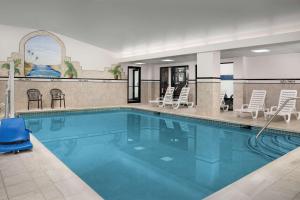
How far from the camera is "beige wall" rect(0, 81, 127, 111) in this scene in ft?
31.9

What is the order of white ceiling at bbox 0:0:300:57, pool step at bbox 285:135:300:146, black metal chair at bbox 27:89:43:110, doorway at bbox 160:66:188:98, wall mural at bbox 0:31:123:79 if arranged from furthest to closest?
1. doorway at bbox 160:66:188:98
2. black metal chair at bbox 27:89:43:110
3. wall mural at bbox 0:31:123:79
4. white ceiling at bbox 0:0:300:57
5. pool step at bbox 285:135:300:146

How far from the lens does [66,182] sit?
2799 mm

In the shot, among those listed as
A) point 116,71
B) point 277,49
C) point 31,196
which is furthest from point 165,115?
point 31,196

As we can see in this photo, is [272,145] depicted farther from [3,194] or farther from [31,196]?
→ [3,194]

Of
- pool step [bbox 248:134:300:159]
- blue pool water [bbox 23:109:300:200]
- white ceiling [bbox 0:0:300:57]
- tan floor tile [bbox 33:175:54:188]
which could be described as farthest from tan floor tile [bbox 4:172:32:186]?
white ceiling [bbox 0:0:300:57]

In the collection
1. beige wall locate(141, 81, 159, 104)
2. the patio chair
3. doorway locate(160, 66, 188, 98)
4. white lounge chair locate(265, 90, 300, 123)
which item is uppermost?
doorway locate(160, 66, 188, 98)

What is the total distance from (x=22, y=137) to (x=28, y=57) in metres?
6.74

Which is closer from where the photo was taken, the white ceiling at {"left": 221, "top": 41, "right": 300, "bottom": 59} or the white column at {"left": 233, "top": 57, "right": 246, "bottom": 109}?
the white ceiling at {"left": 221, "top": 41, "right": 300, "bottom": 59}

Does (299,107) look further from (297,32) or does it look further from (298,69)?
(297,32)

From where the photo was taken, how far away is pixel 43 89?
10.2 meters

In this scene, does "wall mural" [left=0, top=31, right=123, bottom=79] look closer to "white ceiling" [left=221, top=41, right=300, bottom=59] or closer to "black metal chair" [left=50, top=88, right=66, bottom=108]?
"black metal chair" [left=50, top=88, right=66, bottom=108]

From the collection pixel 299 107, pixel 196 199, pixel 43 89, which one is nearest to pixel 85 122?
pixel 43 89

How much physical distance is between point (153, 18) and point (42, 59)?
5.41 meters

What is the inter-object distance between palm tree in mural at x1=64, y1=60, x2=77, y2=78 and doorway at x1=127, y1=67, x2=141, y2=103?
319cm
